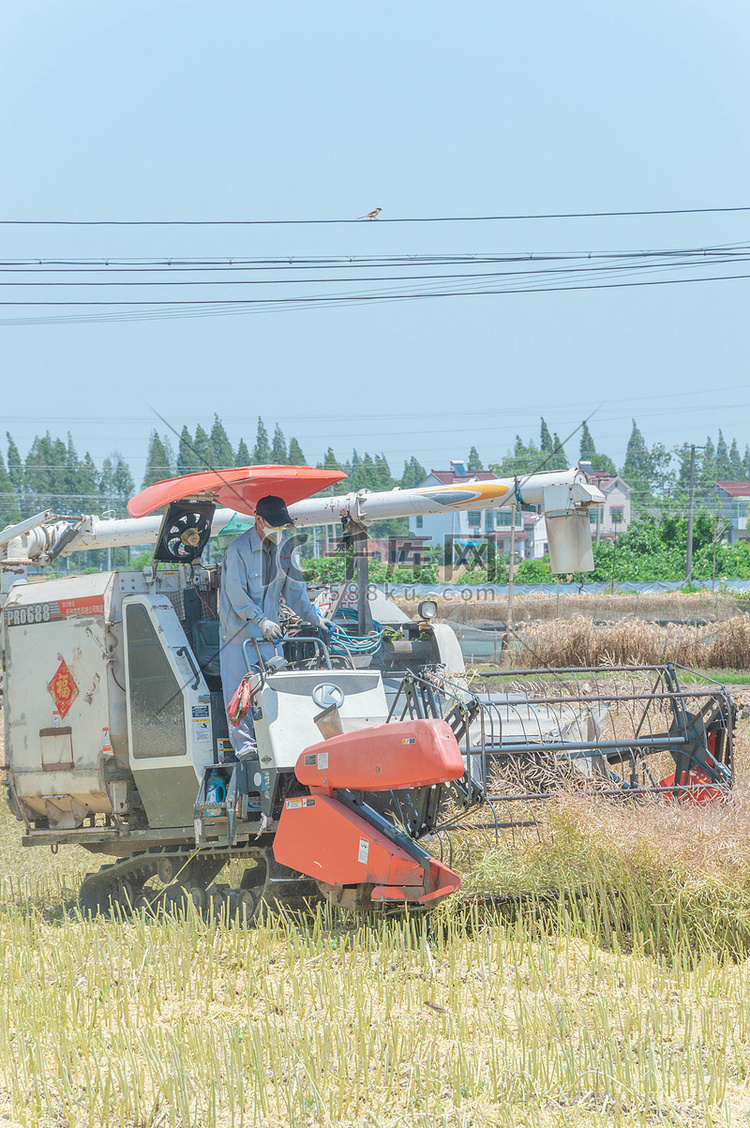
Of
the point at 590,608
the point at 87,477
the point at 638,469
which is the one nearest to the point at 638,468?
the point at 638,469

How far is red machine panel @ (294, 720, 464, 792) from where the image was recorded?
198 inches

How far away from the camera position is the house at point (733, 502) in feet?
293

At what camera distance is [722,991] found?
4816 mm

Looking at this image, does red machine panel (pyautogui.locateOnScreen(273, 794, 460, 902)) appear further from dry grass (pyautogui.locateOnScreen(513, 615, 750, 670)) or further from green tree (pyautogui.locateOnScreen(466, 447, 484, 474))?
green tree (pyautogui.locateOnScreen(466, 447, 484, 474))

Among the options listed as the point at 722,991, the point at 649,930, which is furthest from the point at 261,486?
the point at 722,991

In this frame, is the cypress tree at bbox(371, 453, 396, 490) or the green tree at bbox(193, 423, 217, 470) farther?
the cypress tree at bbox(371, 453, 396, 490)

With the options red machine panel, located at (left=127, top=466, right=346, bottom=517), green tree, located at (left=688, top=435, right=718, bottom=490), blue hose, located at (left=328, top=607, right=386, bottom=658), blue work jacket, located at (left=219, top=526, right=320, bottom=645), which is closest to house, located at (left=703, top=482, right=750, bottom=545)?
green tree, located at (left=688, top=435, right=718, bottom=490)

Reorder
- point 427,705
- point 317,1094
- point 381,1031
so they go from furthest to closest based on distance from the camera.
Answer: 1. point 427,705
2. point 381,1031
3. point 317,1094

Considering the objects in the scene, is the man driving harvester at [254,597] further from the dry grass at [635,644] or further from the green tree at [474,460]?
the green tree at [474,460]

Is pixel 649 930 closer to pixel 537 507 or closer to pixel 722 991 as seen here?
pixel 722 991

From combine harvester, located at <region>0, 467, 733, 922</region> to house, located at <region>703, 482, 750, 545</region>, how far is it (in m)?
82.5

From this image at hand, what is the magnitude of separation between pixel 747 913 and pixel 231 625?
351 centimetres

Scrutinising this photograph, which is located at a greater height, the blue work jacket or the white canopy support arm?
the white canopy support arm

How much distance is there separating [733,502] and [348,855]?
324 ft
